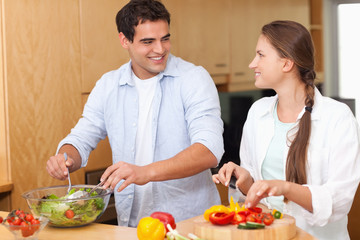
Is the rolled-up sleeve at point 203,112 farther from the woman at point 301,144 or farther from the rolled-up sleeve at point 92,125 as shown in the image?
the rolled-up sleeve at point 92,125

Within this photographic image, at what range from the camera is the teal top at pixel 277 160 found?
2.02m

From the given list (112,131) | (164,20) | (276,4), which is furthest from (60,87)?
(276,4)

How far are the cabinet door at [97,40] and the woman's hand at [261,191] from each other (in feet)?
5.49

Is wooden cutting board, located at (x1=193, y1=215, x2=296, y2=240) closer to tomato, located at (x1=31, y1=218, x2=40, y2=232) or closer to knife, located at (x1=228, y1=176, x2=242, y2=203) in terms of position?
knife, located at (x1=228, y1=176, x2=242, y2=203)

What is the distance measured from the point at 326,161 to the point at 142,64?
0.86 metres

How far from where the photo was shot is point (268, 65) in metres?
2.02

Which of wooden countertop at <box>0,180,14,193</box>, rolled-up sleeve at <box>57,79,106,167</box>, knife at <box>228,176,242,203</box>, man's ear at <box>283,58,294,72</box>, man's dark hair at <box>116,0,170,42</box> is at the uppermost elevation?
man's dark hair at <box>116,0,170,42</box>

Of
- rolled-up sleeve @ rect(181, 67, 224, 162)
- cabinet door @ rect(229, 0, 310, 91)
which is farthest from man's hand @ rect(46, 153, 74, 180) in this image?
cabinet door @ rect(229, 0, 310, 91)

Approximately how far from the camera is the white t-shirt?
2.33 metres

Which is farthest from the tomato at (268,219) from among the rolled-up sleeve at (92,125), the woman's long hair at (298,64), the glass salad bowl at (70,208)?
the rolled-up sleeve at (92,125)

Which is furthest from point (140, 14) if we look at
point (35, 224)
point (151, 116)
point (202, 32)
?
point (202, 32)

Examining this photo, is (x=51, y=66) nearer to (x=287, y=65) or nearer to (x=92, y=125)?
(x=92, y=125)

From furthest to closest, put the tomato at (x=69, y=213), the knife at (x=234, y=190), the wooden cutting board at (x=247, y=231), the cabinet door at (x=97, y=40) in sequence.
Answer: the cabinet door at (x=97, y=40) → the knife at (x=234, y=190) → the tomato at (x=69, y=213) → the wooden cutting board at (x=247, y=231)

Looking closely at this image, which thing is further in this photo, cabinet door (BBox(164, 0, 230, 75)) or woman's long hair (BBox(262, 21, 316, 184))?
cabinet door (BBox(164, 0, 230, 75))
